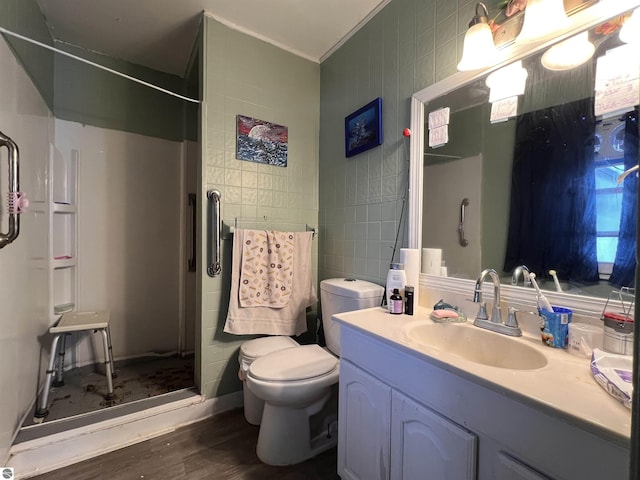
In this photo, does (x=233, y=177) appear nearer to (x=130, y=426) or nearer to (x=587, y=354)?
(x=130, y=426)

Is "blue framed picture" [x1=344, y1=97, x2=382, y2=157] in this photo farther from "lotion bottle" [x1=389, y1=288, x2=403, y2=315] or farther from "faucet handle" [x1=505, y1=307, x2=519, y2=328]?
"faucet handle" [x1=505, y1=307, x2=519, y2=328]

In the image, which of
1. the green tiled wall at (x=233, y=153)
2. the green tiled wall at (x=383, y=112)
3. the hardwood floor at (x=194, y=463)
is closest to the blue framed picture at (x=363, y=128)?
the green tiled wall at (x=383, y=112)

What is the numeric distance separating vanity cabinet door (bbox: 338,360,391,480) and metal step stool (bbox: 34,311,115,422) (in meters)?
1.54

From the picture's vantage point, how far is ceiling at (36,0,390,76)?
162cm

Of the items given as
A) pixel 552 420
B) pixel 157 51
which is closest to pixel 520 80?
pixel 552 420

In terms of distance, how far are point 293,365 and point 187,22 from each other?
2.15 m

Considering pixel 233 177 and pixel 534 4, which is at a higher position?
pixel 534 4

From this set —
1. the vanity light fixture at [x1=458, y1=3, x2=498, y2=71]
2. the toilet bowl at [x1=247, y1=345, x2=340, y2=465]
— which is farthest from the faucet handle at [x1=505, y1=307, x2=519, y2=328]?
the vanity light fixture at [x1=458, y1=3, x2=498, y2=71]

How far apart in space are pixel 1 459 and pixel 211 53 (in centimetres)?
219

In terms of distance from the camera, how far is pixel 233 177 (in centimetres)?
178

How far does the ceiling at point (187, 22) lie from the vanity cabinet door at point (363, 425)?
1934mm

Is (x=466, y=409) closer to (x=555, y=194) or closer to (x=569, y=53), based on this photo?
(x=555, y=194)

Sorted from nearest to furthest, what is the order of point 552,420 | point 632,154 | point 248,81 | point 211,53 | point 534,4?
point 552,420, point 632,154, point 534,4, point 211,53, point 248,81

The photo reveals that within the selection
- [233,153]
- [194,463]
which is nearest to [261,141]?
[233,153]
